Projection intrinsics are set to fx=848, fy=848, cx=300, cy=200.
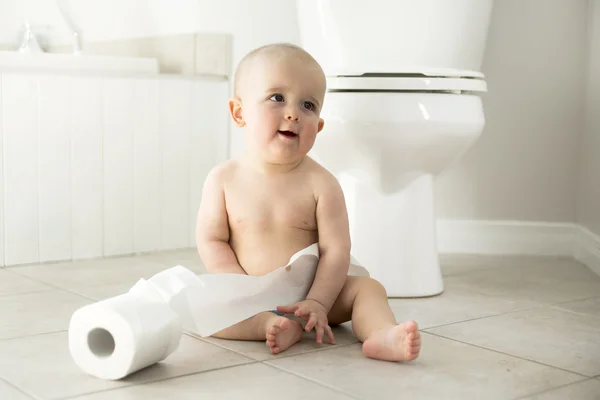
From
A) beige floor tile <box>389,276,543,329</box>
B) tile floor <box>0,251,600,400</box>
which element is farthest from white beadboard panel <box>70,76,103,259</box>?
beige floor tile <box>389,276,543,329</box>

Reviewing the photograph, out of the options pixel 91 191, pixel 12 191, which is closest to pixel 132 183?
pixel 91 191

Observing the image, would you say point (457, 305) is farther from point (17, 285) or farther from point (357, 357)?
point (17, 285)

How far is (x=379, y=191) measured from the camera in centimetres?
166

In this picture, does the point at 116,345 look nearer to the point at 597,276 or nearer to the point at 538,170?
A: the point at 597,276

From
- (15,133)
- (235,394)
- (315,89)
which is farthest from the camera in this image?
(15,133)

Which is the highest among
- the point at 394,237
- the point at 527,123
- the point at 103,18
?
the point at 103,18

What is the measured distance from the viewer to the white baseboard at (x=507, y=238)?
86.9 inches

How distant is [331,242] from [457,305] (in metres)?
0.37

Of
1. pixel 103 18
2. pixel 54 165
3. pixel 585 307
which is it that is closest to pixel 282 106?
pixel 585 307

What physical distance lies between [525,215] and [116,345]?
1.44 m

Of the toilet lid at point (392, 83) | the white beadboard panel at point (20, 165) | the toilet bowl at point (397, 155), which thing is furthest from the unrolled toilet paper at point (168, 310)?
the white beadboard panel at point (20, 165)

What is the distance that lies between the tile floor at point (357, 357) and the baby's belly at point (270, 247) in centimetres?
13

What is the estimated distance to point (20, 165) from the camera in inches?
74.9

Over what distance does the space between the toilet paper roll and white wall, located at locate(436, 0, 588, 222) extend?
128 centimetres
